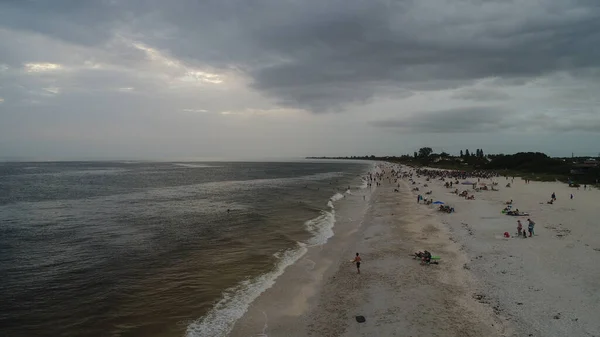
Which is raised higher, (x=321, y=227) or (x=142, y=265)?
(x=321, y=227)

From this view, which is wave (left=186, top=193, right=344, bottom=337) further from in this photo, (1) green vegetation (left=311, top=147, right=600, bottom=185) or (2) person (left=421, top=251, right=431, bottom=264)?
(1) green vegetation (left=311, top=147, right=600, bottom=185)

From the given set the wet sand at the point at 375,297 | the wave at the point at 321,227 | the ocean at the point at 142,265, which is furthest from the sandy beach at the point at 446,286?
the ocean at the point at 142,265

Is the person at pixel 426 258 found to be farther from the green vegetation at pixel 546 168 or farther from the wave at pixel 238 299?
the green vegetation at pixel 546 168

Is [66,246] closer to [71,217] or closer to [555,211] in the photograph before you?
[71,217]

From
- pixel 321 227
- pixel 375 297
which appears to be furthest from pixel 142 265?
pixel 321 227

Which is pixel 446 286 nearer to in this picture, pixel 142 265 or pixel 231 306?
pixel 231 306

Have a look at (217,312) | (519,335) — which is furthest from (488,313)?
(217,312)

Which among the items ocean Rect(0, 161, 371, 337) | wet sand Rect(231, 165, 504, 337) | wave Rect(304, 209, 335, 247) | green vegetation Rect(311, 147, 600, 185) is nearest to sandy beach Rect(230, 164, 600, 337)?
wet sand Rect(231, 165, 504, 337)
